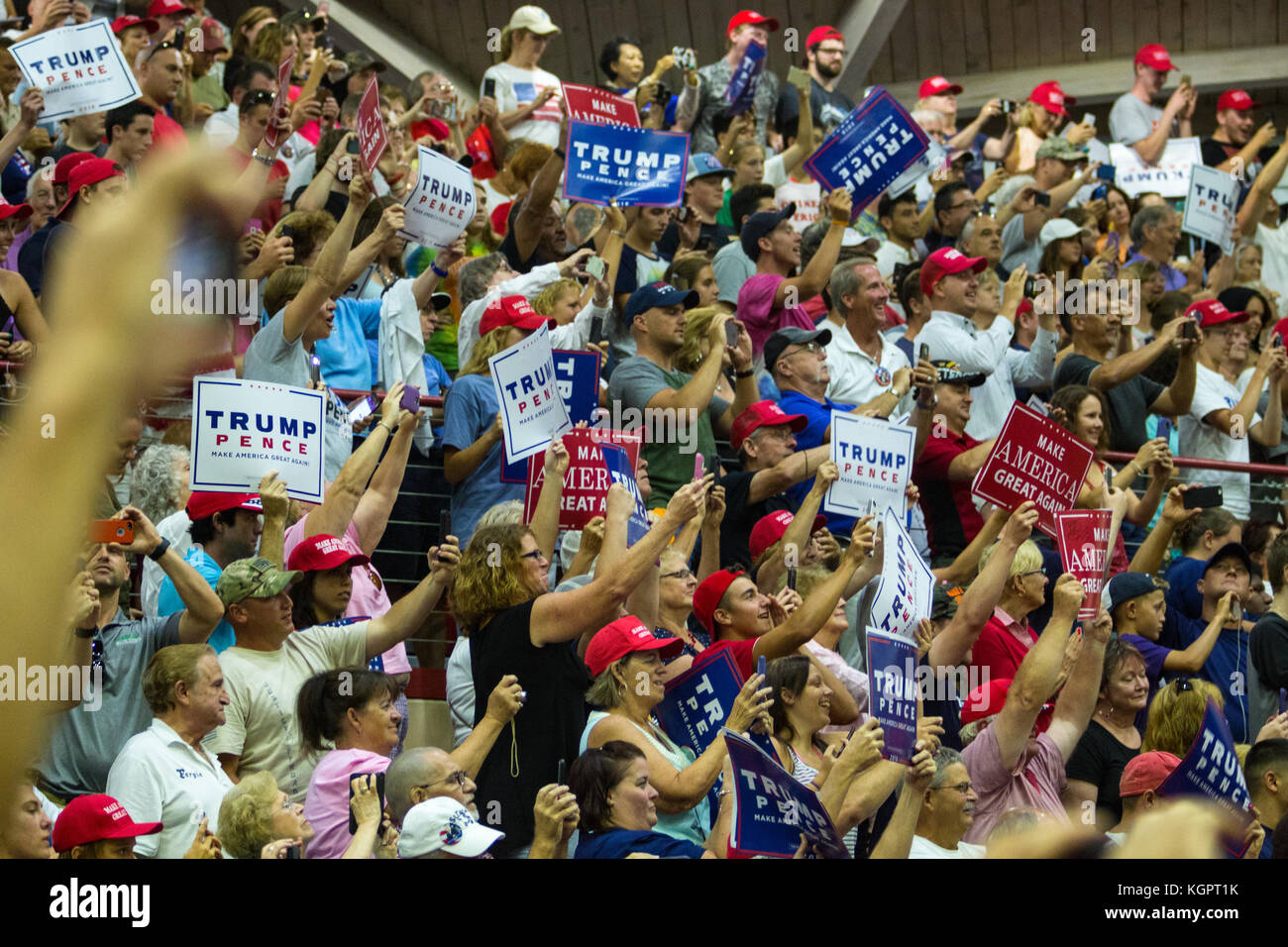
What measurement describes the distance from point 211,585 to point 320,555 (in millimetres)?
362

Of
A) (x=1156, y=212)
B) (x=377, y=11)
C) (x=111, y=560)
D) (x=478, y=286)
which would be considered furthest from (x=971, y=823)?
(x=377, y=11)

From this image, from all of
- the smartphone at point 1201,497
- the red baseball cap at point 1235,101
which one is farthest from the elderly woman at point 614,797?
the red baseball cap at point 1235,101

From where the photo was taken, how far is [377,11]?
15.8 metres

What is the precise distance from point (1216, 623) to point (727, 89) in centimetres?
633

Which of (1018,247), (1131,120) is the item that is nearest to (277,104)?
(1018,247)

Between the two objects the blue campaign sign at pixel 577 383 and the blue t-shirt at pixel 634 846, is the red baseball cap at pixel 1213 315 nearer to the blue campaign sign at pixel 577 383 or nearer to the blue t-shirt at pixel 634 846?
the blue campaign sign at pixel 577 383

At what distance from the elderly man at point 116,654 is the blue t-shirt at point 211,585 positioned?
28 centimetres

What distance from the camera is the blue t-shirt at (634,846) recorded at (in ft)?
14.4

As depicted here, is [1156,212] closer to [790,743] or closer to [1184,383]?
[1184,383]

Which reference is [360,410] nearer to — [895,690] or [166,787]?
Result: [166,787]

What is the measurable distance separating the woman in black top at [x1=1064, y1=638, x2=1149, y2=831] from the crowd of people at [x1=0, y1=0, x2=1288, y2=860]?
2 centimetres

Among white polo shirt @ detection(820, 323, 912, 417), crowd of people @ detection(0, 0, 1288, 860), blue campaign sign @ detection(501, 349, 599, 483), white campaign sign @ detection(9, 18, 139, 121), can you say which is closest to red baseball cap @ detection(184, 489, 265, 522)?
crowd of people @ detection(0, 0, 1288, 860)

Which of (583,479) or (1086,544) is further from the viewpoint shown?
(1086,544)

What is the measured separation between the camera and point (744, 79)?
12.5 m
